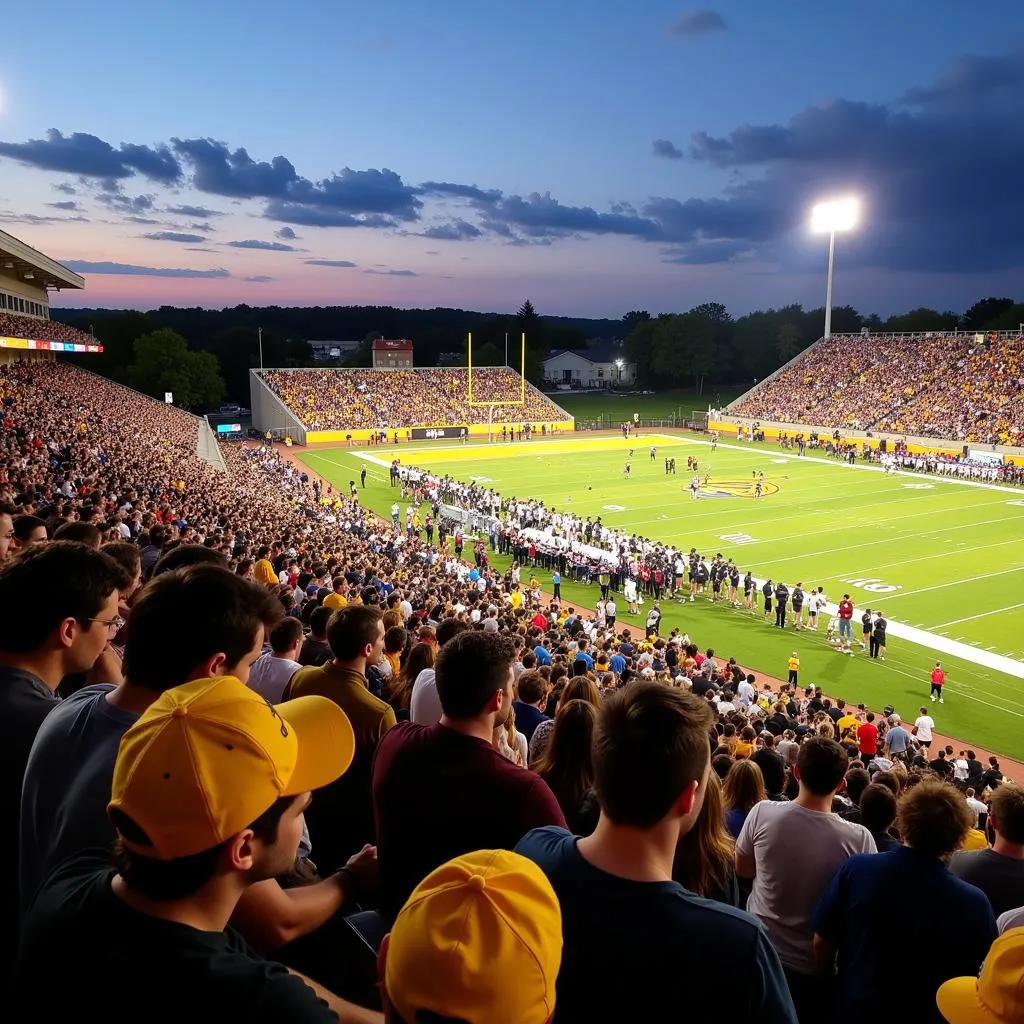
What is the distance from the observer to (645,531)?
30328 millimetres

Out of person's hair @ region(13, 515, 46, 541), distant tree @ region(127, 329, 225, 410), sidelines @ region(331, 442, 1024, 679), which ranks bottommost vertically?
sidelines @ region(331, 442, 1024, 679)

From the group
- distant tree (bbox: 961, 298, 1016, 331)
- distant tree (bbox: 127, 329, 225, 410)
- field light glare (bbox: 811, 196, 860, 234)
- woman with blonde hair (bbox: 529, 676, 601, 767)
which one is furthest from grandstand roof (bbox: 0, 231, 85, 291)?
distant tree (bbox: 961, 298, 1016, 331)

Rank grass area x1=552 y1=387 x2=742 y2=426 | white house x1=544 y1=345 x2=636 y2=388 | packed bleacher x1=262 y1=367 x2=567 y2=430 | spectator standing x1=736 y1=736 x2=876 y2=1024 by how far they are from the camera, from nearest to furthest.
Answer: spectator standing x1=736 y1=736 x2=876 y2=1024 → packed bleacher x1=262 y1=367 x2=567 y2=430 → grass area x1=552 y1=387 x2=742 y2=426 → white house x1=544 y1=345 x2=636 y2=388

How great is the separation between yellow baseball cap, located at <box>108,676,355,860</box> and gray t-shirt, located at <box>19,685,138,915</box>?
704 mm

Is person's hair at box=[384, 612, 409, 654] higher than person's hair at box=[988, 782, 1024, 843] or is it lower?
lower

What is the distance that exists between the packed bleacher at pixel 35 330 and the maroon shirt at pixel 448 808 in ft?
122

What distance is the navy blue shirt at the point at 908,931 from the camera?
10.6 feet

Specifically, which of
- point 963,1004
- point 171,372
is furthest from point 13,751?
point 171,372

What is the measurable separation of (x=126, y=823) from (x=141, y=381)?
3060 inches

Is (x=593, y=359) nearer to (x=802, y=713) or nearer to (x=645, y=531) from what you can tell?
(x=645, y=531)

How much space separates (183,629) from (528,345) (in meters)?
110

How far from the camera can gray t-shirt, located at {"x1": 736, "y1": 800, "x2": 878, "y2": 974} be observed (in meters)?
3.79

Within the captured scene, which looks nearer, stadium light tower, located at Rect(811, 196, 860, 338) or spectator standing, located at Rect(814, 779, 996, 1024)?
spectator standing, located at Rect(814, 779, 996, 1024)

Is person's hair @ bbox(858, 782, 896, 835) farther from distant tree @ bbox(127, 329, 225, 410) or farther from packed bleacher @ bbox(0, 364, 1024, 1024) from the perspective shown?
distant tree @ bbox(127, 329, 225, 410)
